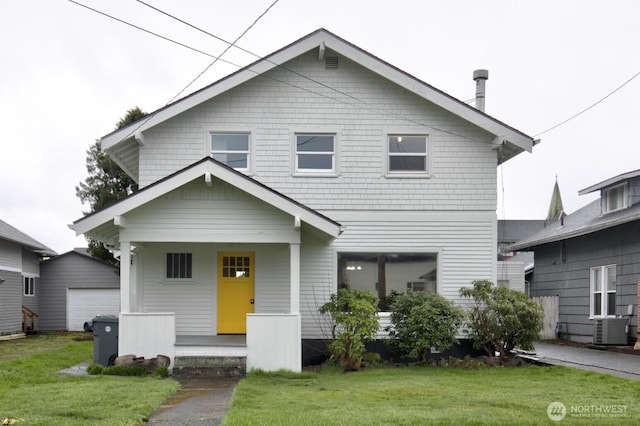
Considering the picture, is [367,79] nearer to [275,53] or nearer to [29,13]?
[275,53]

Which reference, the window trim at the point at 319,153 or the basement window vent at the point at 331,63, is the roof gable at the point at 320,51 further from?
the window trim at the point at 319,153

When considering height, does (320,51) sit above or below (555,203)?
above

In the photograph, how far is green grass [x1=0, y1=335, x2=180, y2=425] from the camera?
800 cm

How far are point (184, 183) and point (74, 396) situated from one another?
458 cm

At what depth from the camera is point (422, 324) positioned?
13.6 meters

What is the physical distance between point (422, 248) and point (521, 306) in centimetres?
266

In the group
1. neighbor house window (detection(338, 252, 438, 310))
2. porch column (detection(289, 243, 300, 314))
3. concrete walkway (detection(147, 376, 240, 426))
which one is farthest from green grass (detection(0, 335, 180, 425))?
neighbor house window (detection(338, 252, 438, 310))

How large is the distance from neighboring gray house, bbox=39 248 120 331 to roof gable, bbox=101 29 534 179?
16.3 m

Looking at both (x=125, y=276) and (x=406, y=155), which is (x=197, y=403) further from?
(x=406, y=155)

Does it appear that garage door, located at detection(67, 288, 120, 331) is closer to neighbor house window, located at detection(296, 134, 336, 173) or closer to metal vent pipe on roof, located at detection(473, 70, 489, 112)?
neighbor house window, located at detection(296, 134, 336, 173)

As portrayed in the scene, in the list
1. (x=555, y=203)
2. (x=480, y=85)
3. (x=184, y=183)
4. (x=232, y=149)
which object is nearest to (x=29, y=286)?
(x=232, y=149)

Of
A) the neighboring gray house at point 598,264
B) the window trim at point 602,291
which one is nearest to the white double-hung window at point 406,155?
the neighboring gray house at point 598,264

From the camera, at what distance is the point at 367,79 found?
50.3 ft

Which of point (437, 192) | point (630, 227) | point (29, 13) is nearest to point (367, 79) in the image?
point (437, 192)
